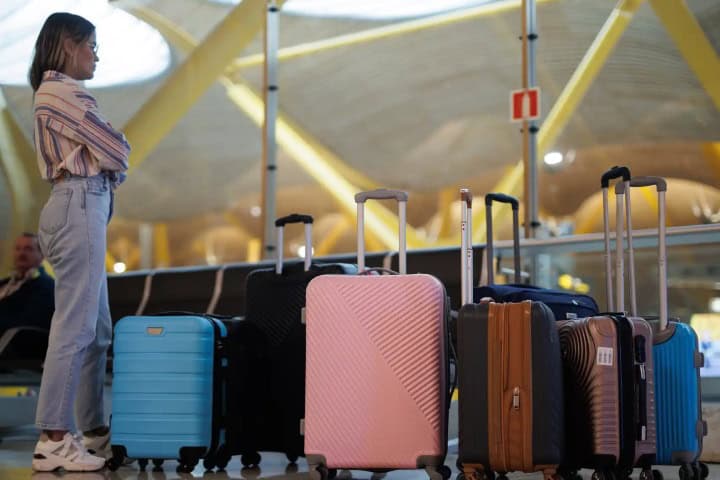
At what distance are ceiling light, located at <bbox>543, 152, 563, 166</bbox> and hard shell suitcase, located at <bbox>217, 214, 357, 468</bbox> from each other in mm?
2021

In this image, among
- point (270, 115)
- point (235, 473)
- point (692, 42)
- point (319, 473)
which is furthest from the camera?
point (270, 115)

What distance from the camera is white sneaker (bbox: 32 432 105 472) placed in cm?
348

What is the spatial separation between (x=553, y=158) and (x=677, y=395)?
2376 millimetres

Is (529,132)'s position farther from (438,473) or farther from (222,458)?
(438,473)

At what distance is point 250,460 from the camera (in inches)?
150

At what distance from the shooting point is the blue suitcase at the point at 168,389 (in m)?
3.50

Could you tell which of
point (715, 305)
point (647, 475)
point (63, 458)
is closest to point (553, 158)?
point (715, 305)

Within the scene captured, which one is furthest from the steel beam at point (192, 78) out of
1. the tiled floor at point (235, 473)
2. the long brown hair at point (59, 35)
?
the long brown hair at point (59, 35)

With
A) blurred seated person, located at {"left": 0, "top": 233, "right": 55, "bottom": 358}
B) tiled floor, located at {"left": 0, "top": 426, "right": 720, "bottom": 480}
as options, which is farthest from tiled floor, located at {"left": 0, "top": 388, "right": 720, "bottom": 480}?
blurred seated person, located at {"left": 0, "top": 233, "right": 55, "bottom": 358}

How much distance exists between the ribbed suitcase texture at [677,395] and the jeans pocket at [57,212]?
79.9 inches

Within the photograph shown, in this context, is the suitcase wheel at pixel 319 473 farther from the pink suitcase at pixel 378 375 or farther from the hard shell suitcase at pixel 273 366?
the hard shell suitcase at pixel 273 366

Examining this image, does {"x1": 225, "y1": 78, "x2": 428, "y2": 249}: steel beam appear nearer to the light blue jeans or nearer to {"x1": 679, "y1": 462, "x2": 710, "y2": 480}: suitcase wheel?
the light blue jeans

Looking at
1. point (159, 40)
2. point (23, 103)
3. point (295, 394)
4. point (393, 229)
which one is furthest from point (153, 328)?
point (23, 103)

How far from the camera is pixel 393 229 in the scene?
6062mm
